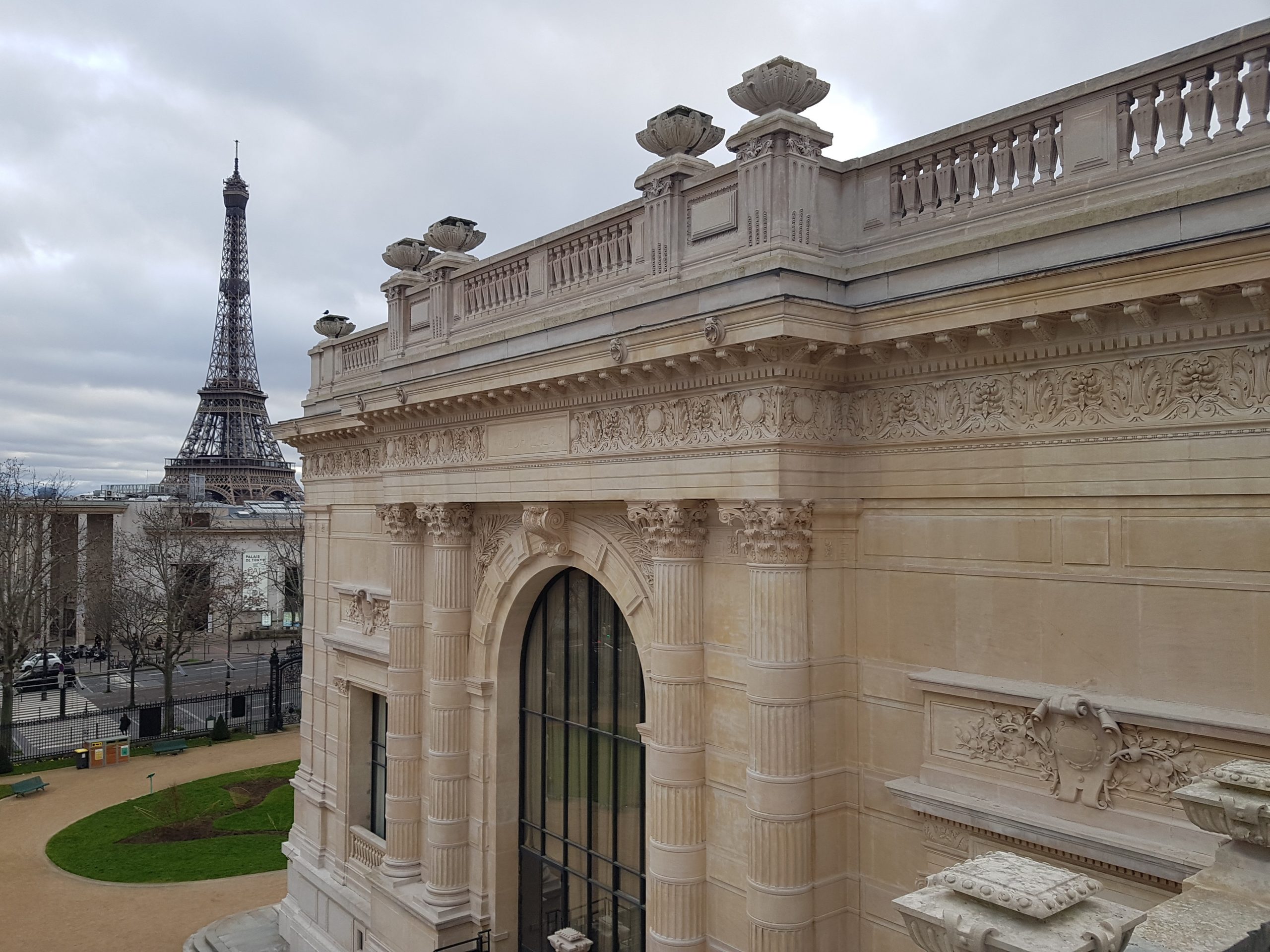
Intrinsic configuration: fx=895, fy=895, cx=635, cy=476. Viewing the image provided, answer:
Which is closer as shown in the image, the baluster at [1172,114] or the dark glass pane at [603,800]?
the baluster at [1172,114]

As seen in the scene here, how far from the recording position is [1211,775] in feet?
21.5

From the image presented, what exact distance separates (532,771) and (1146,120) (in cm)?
1351

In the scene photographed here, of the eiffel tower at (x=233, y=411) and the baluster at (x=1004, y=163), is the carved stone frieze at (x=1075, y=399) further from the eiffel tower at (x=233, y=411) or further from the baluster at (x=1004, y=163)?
the eiffel tower at (x=233, y=411)

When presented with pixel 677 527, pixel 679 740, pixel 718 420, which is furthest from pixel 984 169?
pixel 679 740

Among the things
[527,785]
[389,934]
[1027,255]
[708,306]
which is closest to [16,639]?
[389,934]

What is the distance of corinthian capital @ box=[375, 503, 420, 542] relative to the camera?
58.4ft

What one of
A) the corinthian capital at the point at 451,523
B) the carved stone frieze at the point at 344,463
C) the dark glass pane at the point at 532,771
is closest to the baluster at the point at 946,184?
the corinthian capital at the point at 451,523

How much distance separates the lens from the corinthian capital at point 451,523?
54.4ft

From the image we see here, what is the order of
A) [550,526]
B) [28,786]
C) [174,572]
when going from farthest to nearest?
1. [174,572]
2. [28,786]
3. [550,526]

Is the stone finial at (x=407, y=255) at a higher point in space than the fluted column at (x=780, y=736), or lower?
higher

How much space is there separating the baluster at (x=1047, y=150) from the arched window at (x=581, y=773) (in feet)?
27.7

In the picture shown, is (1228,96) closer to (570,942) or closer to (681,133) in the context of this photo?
(681,133)

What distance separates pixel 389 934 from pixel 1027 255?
54.0ft

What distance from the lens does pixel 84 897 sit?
25.0 meters
